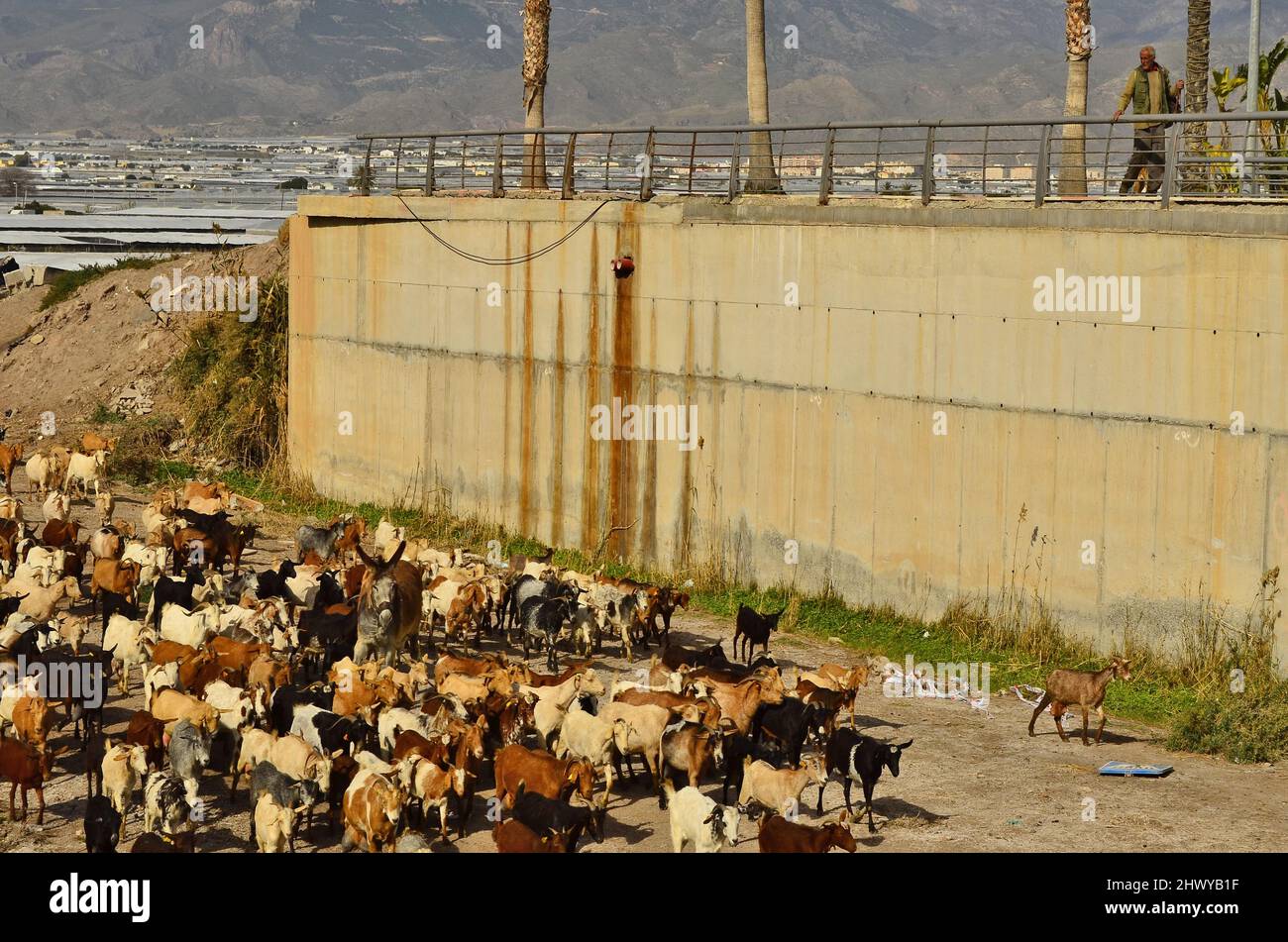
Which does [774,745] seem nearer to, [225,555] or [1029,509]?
[1029,509]

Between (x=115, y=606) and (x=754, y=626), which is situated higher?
(x=115, y=606)

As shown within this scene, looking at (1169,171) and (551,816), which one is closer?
(551,816)

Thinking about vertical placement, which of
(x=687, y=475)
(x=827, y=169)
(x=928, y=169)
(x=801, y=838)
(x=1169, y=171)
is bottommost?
(x=801, y=838)

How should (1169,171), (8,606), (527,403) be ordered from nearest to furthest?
(1169,171)
(8,606)
(527,403)

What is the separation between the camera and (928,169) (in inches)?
936

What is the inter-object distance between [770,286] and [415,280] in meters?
8.51

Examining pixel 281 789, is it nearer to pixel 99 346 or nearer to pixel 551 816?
pixel 551 816

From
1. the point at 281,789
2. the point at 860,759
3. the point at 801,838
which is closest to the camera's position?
the point at 801,838

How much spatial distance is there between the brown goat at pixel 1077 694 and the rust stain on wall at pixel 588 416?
33.7 feet

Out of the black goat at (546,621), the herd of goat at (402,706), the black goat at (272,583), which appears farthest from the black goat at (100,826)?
the black goat at (272,583)

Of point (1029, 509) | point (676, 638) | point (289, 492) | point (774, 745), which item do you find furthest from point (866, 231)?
point (289, 492)

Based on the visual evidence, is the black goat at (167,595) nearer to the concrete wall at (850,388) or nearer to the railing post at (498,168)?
the concrete wall at (850,388)

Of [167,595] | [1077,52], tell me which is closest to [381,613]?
[167,595]

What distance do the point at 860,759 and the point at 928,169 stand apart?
10447 mm
